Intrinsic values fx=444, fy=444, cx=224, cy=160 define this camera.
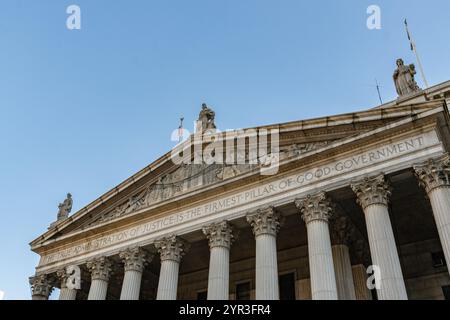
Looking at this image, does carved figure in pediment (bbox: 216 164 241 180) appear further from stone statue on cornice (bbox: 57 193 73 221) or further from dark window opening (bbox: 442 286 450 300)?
stone statue on cornice (bbox: 57 193 73 221)

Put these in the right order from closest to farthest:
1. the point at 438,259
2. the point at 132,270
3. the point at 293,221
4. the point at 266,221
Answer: the point at 266,221 < the point at 293,221 < the point at 438,259 < the point at 132,270

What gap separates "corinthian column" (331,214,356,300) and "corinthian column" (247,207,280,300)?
313 cm

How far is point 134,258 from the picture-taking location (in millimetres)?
23203

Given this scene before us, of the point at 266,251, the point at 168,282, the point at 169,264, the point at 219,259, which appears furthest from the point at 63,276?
the point at 266,251

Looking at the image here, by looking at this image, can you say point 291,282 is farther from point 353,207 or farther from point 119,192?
point 119,192

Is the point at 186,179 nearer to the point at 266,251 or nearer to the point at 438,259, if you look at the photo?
the point at 266,251

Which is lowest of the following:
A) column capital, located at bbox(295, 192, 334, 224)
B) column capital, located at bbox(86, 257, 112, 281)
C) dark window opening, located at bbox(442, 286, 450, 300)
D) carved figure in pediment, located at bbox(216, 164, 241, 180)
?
dark window opening, located at bbox(442, 286, 450, 300)

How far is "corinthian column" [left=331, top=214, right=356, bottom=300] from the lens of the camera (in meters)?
20.4

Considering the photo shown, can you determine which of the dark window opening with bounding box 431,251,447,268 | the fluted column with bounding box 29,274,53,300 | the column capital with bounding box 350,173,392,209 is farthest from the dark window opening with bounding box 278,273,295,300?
the fluted column with bounding box 29,274,53,300

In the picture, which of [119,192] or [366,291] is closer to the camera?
[366,291]

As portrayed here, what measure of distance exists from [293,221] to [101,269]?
10726 millimetres

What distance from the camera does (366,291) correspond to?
72.3 ft

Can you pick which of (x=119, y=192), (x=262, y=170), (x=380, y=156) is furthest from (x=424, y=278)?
(x=119, y=192)

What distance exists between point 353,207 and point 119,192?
13.3 metres
